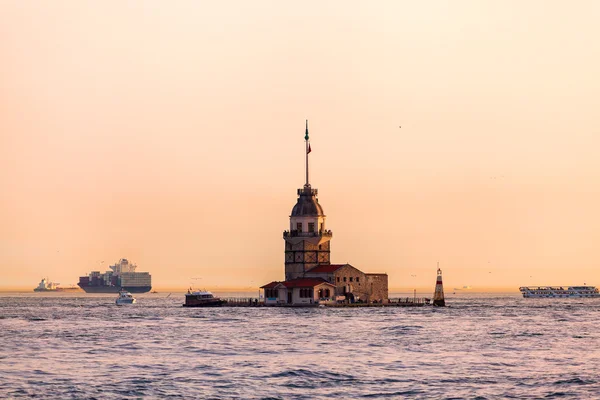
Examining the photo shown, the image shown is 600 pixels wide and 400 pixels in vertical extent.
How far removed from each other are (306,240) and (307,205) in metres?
6.08

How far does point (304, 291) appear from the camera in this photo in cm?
15988

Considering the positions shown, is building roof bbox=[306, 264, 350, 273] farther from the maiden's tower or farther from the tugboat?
the tugboat

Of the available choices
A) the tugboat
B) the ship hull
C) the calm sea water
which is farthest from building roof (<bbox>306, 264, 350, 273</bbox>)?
the calm sea water

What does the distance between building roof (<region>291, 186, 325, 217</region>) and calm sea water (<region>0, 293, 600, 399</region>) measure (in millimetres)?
58010

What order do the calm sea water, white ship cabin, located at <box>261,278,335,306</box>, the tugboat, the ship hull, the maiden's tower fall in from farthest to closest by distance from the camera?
the tugboat
the ship hull
the maiden's tower
white ship cabin, located at <box>261,278,335,306</box>
the calm sea water

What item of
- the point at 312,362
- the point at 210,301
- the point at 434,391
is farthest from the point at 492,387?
the point at 210,301

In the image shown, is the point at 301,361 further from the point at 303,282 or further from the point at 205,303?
the point at 205,303

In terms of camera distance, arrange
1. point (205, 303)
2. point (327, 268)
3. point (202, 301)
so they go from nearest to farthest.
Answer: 1. point (327, 268)
2. point (205, 303)
3. point (202, 301)

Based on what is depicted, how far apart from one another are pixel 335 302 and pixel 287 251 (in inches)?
557

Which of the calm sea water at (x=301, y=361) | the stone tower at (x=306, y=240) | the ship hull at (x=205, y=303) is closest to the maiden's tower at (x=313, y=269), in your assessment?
the stone tower at (x=306, y=240)

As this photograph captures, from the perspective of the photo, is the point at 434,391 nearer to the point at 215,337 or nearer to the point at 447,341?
Answer: the point at 447,341

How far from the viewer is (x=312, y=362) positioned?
68.5m

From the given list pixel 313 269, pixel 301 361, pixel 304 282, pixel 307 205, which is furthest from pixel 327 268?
pixel 301 361

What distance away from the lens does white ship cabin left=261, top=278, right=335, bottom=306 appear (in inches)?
6265
